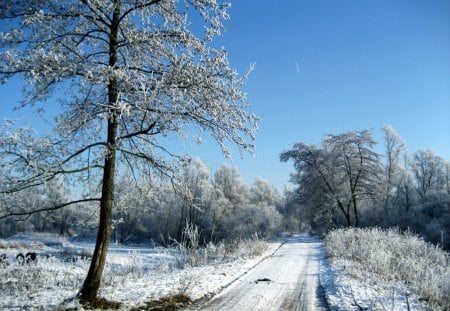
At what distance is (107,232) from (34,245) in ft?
128

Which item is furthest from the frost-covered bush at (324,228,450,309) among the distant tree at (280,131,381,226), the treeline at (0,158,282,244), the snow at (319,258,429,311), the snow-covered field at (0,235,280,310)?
the distant tree at (280,131,381,226)

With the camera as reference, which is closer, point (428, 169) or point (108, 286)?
point (108, 286)

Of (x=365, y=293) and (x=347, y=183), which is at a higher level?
(x=347, y=183)

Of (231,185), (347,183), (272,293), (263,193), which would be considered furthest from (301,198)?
(263,193)

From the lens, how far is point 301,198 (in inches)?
1505

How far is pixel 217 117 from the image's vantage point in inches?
312

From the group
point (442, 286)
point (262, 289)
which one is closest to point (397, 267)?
point (442, 286)

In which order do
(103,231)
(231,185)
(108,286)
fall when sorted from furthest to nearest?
(231,185) → (108,286) → (103,231)

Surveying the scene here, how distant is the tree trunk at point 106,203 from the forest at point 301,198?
2.76 feet

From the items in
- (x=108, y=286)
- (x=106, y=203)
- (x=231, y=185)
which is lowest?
(x=108, y=286)

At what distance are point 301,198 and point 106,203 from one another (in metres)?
32.1

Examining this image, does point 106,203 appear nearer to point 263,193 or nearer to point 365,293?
point 365,293

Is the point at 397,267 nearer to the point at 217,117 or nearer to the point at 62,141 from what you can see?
the point at 217,117

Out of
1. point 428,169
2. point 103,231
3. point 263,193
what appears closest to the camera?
point 103,231
